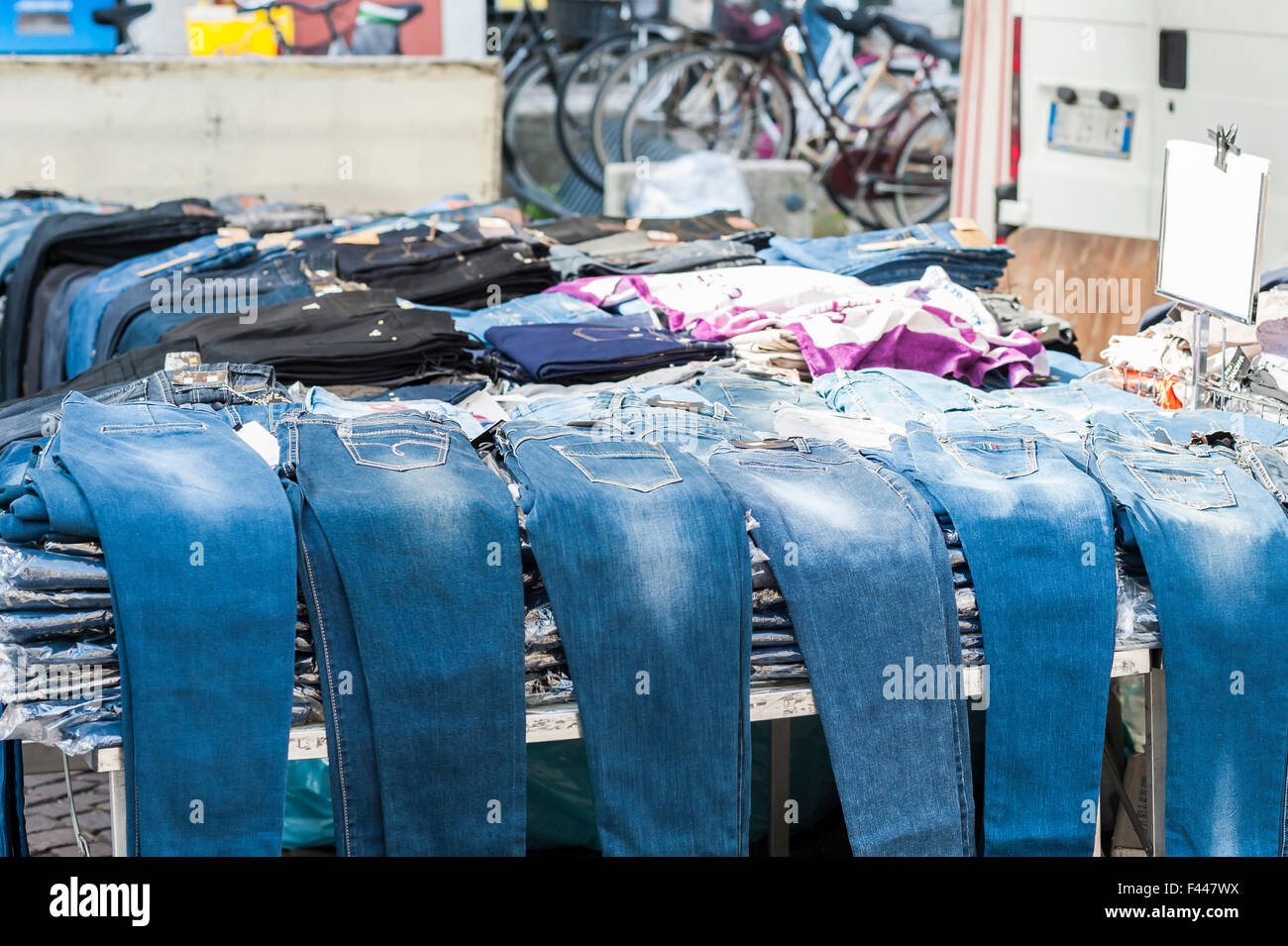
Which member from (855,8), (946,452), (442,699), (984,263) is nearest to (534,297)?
(984,263)

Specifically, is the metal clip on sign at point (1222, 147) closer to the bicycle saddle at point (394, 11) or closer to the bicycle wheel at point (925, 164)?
the bicycle saddle at point (394, 11)

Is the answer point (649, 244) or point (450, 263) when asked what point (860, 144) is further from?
point (450, 263)

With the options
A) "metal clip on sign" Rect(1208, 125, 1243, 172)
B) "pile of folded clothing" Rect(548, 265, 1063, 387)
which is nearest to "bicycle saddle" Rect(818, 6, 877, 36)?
"pile of folded clothing" Rect(548, 265, 1063, 387)

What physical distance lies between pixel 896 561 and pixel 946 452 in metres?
0.33

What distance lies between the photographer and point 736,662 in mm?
2330

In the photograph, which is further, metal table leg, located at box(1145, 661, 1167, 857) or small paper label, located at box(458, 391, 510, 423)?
small paper label, located at box(458, 391, 510, 423)

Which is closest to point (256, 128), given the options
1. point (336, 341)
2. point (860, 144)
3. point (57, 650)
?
point (336, 341)

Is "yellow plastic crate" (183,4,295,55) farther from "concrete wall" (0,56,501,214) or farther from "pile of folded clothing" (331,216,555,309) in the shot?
"pile of folded clothing" (331,216,555,309)

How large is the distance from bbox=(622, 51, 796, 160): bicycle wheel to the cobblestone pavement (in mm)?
7086

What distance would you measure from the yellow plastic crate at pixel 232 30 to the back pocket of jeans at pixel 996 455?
7.78 m

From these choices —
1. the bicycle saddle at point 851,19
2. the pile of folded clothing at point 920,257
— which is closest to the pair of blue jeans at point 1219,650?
the pile of folded clothing at point 920,257

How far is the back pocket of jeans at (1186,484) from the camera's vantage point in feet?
8.12

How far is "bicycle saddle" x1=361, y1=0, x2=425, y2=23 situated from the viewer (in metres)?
9.89

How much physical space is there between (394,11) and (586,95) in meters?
1.53
